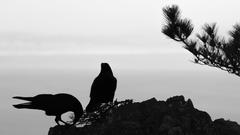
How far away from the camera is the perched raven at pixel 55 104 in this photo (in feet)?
28.9

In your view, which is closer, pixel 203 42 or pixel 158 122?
pixel 158 122

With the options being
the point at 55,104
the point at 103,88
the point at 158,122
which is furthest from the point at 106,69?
the point at 158,122

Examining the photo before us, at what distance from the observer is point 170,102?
9578mm

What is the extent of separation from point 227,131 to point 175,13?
20.2ft

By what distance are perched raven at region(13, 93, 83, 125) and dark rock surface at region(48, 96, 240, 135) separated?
1.81 ft

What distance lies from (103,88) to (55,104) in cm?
106

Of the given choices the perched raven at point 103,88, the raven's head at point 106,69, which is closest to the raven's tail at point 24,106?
the perched raven at point 103,88

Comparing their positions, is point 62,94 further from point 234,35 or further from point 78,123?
point 234,35

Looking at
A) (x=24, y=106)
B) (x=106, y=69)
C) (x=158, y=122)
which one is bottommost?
(x=158, y=122)

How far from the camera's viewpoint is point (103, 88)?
9492 millimetres

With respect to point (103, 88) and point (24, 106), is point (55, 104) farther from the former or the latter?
point (103, 88)

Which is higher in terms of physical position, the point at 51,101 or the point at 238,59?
the point at 238,59

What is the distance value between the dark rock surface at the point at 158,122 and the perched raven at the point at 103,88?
0.94 ft

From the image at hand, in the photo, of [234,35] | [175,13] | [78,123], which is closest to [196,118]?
[78,123]
